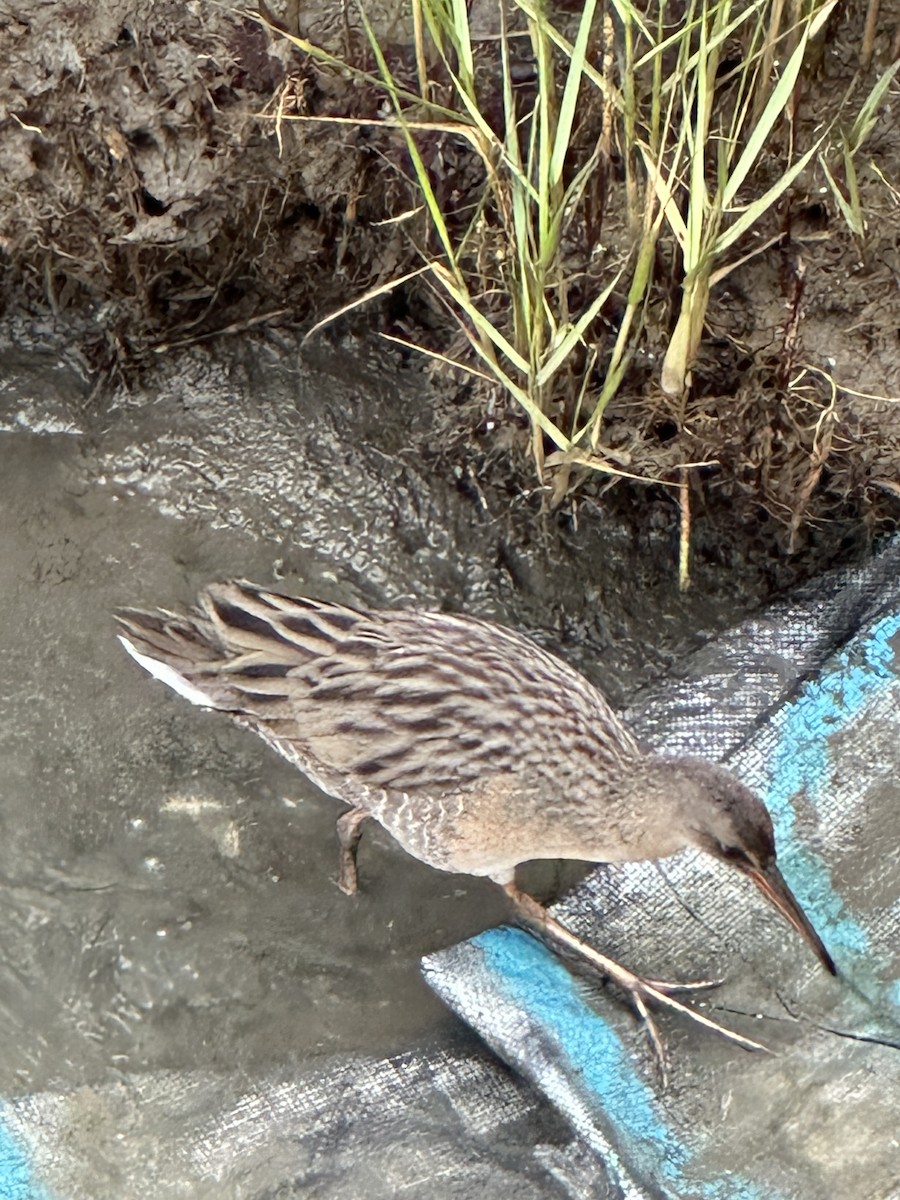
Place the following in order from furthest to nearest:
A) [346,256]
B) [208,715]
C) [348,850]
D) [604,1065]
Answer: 1. [346,256]
2. [208,715]
3. [348,850]
4. [604,1065]

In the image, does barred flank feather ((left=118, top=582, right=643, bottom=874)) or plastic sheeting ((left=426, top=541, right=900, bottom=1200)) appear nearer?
plastic sheeting ((left=426, top=541, right=900, bottom=1200))

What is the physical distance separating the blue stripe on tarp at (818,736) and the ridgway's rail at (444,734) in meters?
0.23

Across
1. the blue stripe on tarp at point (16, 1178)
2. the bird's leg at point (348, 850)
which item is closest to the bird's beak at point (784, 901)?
the bird's leg at point (348, 850)

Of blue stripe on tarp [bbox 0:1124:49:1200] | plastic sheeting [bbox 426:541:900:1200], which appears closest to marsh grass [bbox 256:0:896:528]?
plastic sheeting [bbox 426:541:900:1200]

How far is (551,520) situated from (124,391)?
1.16 metres

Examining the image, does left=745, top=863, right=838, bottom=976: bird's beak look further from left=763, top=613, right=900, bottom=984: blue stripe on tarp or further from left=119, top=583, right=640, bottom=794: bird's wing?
left=119, top=583, right=640, bottom=794: bird's wing

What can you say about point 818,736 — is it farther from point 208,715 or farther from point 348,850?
point 208,715

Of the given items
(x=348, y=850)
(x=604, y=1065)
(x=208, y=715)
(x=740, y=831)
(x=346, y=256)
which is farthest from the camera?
(x=346, y=256)

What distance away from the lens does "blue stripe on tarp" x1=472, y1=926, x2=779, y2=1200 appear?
2.40 metres

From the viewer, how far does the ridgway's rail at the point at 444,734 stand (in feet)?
8.44

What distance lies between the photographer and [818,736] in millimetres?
2863

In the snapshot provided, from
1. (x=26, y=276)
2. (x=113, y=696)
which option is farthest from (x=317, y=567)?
(x=26, y=276)

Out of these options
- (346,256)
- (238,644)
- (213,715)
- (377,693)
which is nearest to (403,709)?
(377,693)

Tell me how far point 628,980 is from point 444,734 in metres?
0.64
